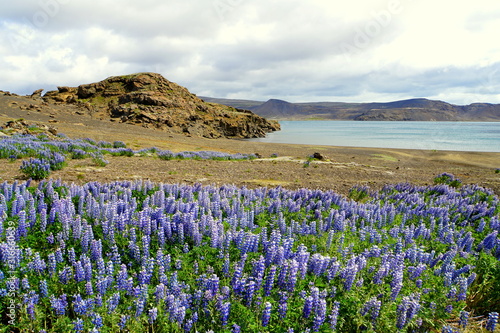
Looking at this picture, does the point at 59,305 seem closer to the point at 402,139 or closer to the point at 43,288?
the point at 43,288

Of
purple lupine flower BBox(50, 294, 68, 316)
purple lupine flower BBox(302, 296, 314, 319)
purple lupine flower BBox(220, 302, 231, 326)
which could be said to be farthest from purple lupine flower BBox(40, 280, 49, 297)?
purple lupine flower BBox(302, 296, 314, 319)

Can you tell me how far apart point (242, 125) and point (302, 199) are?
2884 inches

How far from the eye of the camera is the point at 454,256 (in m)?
5.62

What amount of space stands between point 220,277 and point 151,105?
6354 centimetres

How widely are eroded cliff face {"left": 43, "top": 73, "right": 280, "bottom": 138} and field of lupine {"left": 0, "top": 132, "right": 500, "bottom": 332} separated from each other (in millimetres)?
54399

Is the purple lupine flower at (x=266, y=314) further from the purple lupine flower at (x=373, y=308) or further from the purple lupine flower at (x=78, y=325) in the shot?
the purple lupine flower at (x=78, y=325)

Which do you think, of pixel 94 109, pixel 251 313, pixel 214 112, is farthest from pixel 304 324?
pixel 214 112

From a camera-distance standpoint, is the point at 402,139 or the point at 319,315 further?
the point at 402,139

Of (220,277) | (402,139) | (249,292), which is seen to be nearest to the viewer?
(249,292)

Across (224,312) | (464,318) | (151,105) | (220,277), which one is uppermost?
(151,105)

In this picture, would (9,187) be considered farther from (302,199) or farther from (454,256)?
(454,256)

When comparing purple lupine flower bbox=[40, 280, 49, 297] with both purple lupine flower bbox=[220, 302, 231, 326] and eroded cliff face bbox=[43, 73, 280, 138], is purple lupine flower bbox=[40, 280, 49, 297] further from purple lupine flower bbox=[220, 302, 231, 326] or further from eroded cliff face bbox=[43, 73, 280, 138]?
eroded cliff face bbox=[43, 73, 280, 138]

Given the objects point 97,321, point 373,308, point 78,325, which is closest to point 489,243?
point 373,308

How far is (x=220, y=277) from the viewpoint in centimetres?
441
